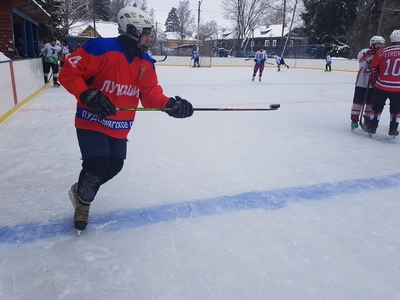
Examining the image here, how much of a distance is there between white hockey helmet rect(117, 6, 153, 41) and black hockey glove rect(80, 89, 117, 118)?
0.33m

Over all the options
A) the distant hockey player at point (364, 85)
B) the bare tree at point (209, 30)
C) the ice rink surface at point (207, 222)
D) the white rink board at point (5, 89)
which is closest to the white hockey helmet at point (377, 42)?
the distant hockey player at point (364, 85)

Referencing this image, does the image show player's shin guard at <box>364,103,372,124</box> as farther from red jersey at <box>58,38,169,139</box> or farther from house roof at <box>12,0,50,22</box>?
house roof at <box>12,0,50,22</box>

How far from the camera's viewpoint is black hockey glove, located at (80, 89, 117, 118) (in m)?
1.49

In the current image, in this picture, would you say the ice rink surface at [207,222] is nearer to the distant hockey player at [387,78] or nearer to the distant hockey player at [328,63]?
the distant hockey player at [387,78]

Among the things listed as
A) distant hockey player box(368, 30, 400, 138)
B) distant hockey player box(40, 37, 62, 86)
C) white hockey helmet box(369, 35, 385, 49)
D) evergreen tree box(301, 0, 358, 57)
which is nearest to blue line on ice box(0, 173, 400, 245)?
distant hockey player box(368, 30, 400, 138)

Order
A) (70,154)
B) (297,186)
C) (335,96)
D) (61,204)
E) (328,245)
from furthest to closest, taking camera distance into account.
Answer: (335,96) → (70,154) → (297,186) → (61,204) → (328,245)

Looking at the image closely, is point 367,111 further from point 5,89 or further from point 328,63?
point 328,63

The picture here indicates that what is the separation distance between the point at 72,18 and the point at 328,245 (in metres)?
31.3

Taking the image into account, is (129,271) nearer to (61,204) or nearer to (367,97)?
(61,204)

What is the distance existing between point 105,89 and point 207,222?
0.95 m

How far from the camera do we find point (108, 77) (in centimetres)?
160

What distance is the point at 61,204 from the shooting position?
212cm

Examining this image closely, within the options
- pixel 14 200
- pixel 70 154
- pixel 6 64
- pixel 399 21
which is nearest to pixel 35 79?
pixel 6 64

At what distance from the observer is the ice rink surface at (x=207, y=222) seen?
1.43 metres
